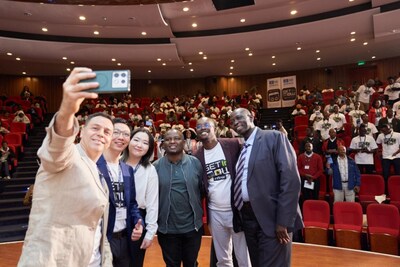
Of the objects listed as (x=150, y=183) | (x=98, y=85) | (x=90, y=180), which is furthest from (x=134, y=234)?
(x=98, y=85)

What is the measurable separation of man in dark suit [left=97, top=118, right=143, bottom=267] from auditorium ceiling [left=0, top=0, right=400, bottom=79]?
7364 millimetres

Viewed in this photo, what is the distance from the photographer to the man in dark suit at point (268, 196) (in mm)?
2240

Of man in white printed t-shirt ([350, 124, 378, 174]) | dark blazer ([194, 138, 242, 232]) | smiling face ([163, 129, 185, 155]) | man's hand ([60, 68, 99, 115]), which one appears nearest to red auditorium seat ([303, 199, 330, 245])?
man in white printed t-shirt ([350, 124, 378, 174])

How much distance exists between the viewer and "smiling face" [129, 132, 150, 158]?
2.40 metres

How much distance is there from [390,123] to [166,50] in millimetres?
8276

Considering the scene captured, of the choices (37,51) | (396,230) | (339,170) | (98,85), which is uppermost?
(37,51)

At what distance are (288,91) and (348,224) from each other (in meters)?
11.4

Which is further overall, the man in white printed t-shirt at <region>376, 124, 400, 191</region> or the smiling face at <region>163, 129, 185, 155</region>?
the man in white printed t-shirt at <region>376, 124, 400, 191</region>

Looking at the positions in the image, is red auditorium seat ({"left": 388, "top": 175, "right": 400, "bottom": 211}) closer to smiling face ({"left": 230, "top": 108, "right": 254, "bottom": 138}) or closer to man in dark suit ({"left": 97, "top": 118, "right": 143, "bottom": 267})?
smiling face ({"left": 230, "top": 108, "right": 254, "bottom": 138})

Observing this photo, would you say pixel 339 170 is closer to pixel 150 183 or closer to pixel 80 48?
pixel 150 183

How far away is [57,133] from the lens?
99 centimetres

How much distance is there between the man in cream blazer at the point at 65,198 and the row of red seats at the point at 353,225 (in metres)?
4.45

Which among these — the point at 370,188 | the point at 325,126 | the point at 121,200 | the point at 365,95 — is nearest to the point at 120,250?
the point at 121,200

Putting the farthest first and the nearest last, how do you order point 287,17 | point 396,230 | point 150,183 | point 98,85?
point 287,17 → point 396,230 → point 150,183 → point 98,85
